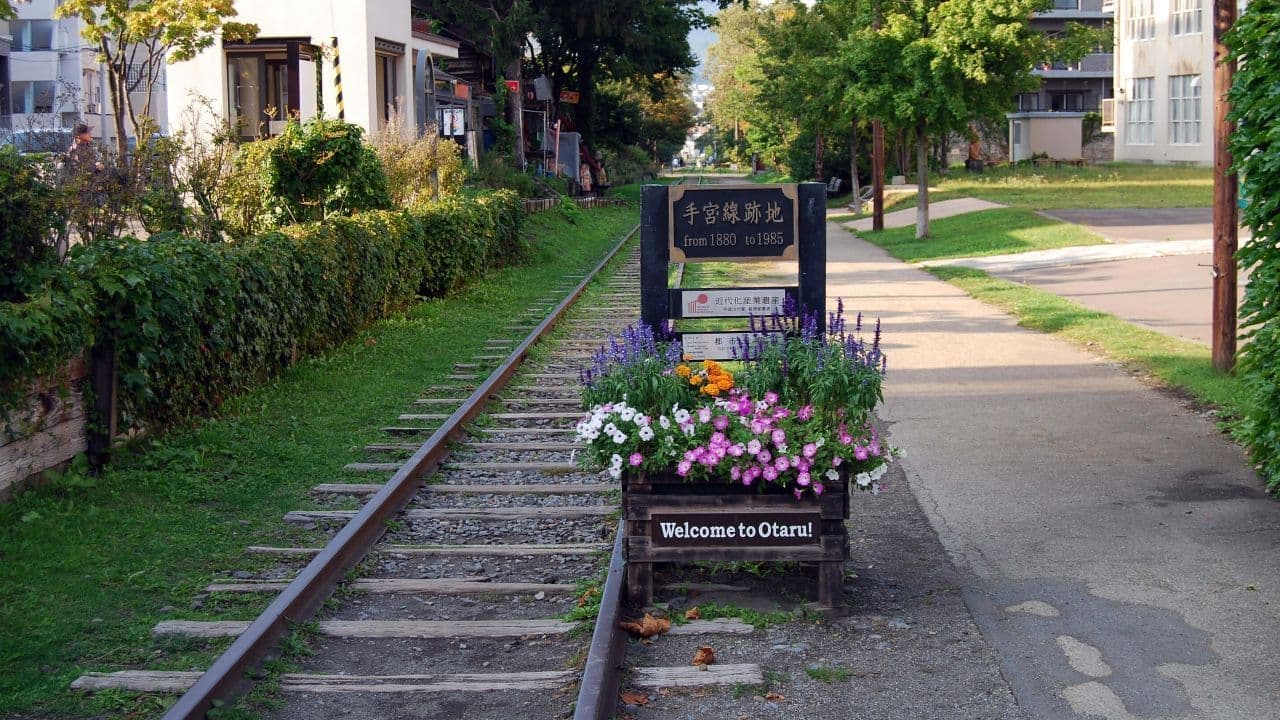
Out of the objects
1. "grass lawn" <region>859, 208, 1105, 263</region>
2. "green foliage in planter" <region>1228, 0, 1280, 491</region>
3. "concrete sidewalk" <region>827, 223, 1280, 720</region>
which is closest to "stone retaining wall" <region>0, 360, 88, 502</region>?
"concrete sidewalk" <region>827, 223, 1280, 720</region>

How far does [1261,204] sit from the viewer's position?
327 inches

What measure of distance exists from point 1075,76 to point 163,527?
82328 mm

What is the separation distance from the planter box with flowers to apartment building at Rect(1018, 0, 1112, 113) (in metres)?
77.5

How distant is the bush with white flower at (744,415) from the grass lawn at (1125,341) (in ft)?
16.3

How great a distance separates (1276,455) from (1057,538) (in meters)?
1.49

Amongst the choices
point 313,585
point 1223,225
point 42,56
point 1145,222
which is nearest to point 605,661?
point 313,585

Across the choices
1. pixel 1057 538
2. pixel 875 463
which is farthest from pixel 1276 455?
pixel 875 463

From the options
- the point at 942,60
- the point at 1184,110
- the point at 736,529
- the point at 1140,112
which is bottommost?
the point at 736,529

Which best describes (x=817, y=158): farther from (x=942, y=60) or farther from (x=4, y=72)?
(x=4, y=72)

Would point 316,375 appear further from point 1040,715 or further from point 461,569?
point 1040,715

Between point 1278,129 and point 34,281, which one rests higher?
point 1278,129

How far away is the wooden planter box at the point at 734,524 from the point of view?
636 cm

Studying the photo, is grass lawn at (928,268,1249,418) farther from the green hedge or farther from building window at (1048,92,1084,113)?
building window at (1048,92,1084,113)

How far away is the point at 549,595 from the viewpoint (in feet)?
22.1
